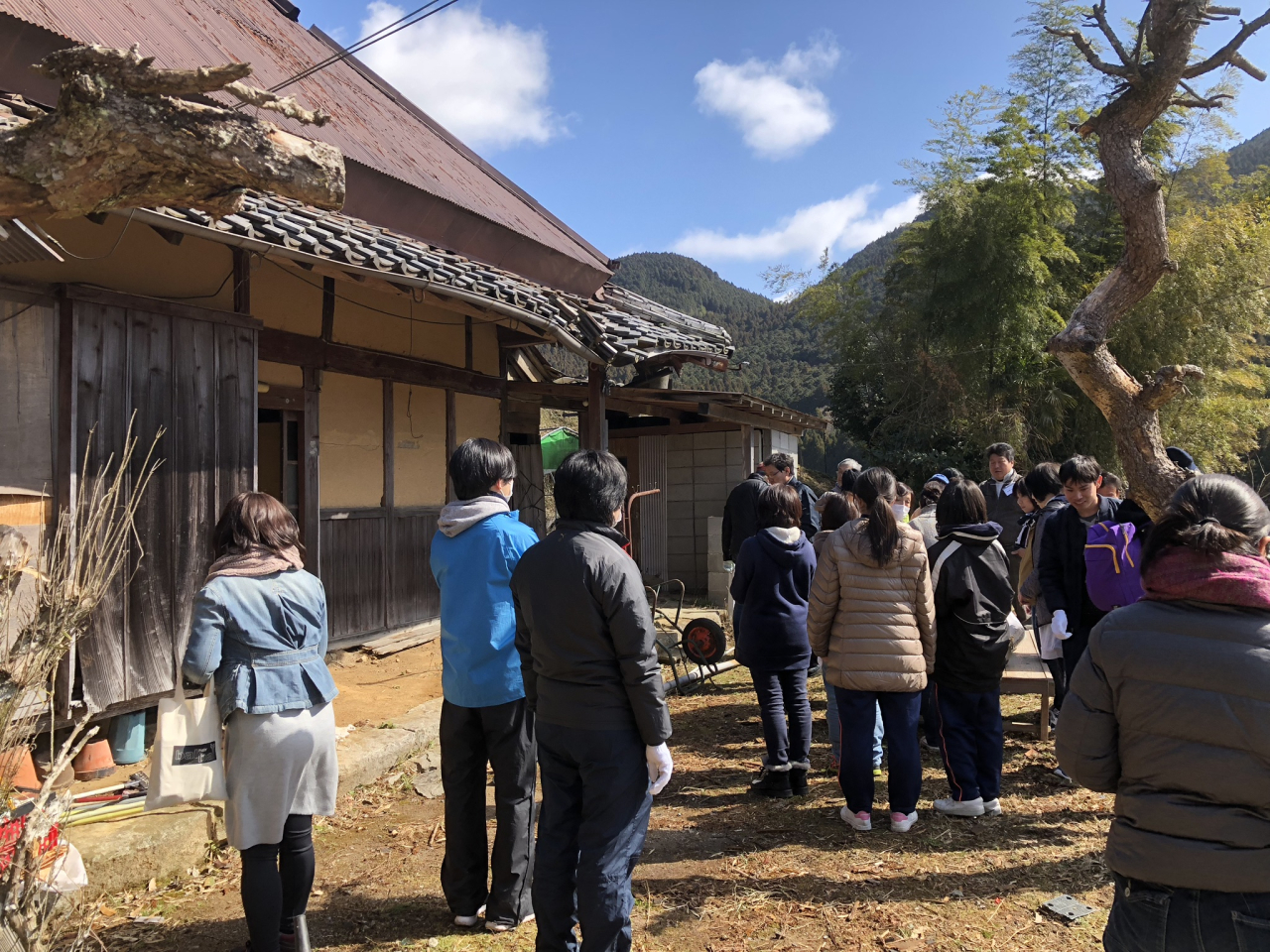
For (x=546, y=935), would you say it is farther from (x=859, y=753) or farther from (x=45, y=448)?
(x=45, y=448)

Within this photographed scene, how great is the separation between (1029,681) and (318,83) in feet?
28.3

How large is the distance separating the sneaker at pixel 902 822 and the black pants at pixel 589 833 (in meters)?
1.87

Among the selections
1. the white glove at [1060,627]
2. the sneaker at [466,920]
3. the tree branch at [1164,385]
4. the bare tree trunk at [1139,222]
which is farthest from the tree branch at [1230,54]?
the sneaker at [466,920]

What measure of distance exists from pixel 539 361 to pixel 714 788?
6.13m

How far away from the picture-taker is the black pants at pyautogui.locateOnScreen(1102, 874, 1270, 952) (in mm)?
1618

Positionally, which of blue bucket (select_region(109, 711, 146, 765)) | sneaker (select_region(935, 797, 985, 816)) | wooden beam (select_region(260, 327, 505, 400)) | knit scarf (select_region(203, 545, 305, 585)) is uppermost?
wooden beam (select_region(260, 327, 505, 400))

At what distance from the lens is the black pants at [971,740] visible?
12.8 feet

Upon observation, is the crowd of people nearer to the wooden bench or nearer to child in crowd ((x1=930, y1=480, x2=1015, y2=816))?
child in crowd ((x1=930, y1=480, x2=1015, y2=816))

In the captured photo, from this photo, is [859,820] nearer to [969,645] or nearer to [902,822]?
[902,822]

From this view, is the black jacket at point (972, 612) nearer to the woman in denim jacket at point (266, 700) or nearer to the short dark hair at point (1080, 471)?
the short dark hair at point (1080, 471)

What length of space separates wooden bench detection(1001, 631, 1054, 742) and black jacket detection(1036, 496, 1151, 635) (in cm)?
41

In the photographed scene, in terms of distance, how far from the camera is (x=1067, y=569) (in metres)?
4.40

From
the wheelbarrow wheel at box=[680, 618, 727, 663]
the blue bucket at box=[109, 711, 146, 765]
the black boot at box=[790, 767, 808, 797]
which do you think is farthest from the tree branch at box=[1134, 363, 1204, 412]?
the blue bucket at box=[109, 711, 146, 765]

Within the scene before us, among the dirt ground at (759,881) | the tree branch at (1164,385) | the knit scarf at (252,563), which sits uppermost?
the tree branch at (1164,385)
